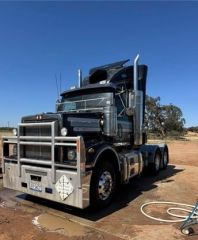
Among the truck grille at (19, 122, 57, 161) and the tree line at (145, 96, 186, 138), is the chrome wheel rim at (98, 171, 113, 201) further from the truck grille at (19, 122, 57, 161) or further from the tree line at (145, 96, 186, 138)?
the tree line at (145, 96, 186, 138)

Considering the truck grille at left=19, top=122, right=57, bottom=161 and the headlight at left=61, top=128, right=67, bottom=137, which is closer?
the headlight at left=61, top=128, right=67, bottom=137

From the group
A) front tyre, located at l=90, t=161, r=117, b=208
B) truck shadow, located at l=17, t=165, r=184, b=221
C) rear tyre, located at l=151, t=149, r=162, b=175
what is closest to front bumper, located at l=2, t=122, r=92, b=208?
front tyre, located at l=90, t=161, r=117, b=208

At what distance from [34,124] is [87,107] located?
2.02 metres

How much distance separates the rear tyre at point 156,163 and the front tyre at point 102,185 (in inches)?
164

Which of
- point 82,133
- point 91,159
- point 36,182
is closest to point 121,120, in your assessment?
point 82,133

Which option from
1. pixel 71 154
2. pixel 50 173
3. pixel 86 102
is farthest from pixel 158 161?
pixel 50 173

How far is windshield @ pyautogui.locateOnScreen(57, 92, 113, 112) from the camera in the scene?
7785 millimetres

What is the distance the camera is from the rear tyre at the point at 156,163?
1102 centimetres

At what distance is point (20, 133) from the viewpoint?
6816 millimetres

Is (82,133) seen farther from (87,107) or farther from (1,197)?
(1,197)

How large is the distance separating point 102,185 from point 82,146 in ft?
4.37

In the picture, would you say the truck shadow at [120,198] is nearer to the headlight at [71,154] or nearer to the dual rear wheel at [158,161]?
the dual rear wheel at [158,161]

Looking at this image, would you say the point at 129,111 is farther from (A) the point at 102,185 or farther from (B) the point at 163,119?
(B) the point at 163,119

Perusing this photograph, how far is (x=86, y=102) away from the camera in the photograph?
8.16 meters
